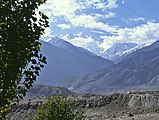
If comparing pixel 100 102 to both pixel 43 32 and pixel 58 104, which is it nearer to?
pixel 58 104

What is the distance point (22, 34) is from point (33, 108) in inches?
5032

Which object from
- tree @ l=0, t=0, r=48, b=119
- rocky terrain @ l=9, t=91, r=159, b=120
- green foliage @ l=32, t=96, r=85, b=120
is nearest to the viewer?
tree @ l=0, t=0, r=48, b=119

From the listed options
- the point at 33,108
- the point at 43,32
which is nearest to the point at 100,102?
the point at 33,108

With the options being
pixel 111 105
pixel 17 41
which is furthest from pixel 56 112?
pixel 111 105

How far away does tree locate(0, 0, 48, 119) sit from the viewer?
37.2 feet

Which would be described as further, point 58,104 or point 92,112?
point 92,112

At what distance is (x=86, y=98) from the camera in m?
134

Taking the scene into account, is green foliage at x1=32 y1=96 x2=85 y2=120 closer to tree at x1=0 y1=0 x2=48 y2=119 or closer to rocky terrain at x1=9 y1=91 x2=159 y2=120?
tree at x1=0 y1=0 x2=48 y2=119

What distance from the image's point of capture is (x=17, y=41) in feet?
37.6

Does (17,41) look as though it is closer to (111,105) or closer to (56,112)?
(56,112)

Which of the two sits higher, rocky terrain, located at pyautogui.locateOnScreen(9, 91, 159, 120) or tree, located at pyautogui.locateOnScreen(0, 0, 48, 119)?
rocky terrain, located at pyautogui.locateOnScreen(9, 91, 159, 120)

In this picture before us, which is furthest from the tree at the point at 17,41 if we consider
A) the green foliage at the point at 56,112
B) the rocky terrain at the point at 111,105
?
the rocky terrain at the point at 111,105

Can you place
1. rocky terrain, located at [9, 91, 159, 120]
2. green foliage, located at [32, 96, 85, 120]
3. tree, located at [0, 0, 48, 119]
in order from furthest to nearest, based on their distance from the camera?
rocky terrain, located at [9, 91, 159, 120], green foliage, located at [32, 96, 85, 120], tree, located at [0, 0, 48, 119]

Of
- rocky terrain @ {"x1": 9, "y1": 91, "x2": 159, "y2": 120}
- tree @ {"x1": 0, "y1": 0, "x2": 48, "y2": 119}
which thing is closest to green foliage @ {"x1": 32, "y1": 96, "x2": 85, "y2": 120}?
tree @ {"x1": 0, "y1": 0, "x2": 48, "y2": 119}
